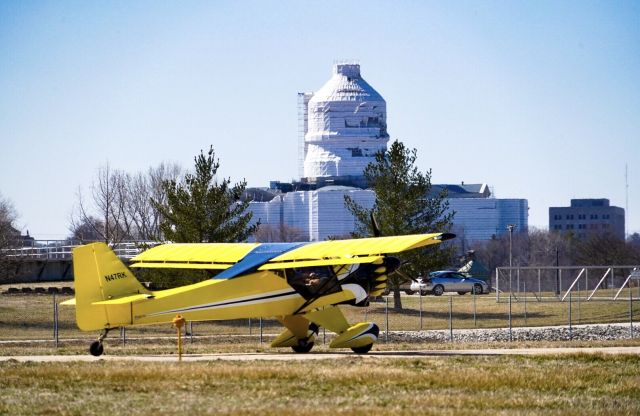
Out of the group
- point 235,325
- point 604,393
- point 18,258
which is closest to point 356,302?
point 604,393

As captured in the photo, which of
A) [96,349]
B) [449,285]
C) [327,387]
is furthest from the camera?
[449,285]

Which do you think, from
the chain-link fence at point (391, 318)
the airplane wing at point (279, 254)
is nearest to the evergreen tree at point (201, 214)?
the chain-link fence at point (391, 318)

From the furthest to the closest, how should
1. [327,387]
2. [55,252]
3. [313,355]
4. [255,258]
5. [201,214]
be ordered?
[55,252] → [201,214] → [255,258] → [313,355] → [327,387]

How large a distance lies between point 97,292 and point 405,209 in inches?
1252

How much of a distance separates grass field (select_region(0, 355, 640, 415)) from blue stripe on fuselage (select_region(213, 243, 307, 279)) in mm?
3392

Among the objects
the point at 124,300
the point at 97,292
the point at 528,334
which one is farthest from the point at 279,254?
the point at 528,334

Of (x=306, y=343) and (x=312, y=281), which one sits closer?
(x=312, y=281)

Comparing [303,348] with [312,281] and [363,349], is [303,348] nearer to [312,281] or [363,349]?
[363,349]

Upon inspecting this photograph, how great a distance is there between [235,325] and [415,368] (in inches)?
1123

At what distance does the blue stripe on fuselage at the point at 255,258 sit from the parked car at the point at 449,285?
46.6 meters

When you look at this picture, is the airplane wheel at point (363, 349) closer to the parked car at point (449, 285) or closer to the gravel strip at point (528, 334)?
the gravel strip at point (528, 334)

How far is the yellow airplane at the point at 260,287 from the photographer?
A: 93.8 ft

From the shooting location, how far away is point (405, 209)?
59312 mm

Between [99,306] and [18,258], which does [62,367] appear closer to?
[99,306]
